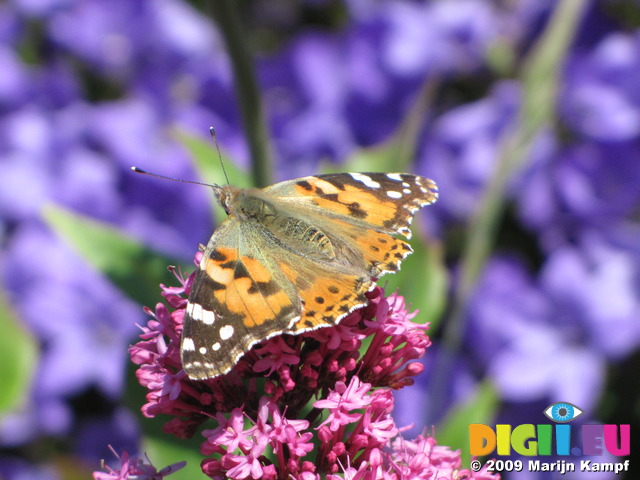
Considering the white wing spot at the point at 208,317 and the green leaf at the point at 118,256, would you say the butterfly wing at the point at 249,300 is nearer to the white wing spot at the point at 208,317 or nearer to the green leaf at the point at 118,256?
the white wing spot at the point at 208,317

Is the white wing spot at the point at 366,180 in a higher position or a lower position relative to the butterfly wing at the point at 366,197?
higher

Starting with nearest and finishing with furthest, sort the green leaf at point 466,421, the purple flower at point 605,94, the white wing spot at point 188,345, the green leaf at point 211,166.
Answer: the white wing spot at point 188,345, the green leaf at point 466,421, the green leaf at point 211,166, the purple flower at point 605,94

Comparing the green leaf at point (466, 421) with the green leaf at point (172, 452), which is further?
the green leaf at point (466, 421)

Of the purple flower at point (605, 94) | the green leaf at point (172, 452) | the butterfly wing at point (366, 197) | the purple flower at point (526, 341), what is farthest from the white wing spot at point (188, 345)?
the purple flower at point (605, 94)

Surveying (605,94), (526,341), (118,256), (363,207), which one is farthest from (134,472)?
(605,94)

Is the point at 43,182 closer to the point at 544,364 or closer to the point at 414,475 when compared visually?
the point at 544,364

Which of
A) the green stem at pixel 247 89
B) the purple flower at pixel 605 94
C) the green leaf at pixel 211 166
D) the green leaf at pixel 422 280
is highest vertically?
the purple flower at pixel 605 94

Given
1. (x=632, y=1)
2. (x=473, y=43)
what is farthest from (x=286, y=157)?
(x=632, y=1)
